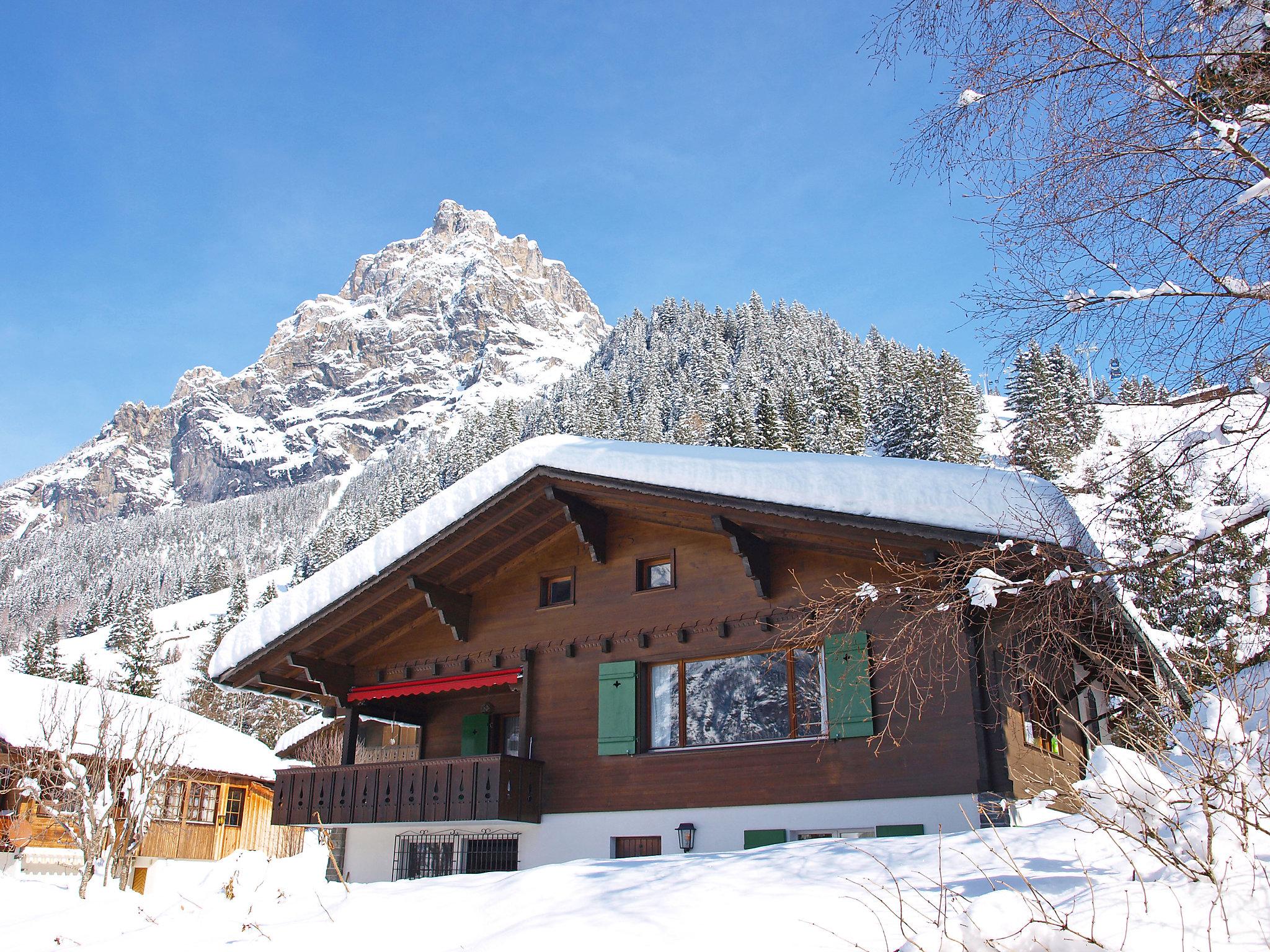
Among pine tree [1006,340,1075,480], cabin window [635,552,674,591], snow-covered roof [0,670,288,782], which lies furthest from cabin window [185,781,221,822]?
pine tree [1006,340,1075,480]

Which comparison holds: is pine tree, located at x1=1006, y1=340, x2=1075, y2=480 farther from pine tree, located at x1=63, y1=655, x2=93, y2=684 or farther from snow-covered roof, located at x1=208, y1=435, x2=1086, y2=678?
pine tree, located at x1=63, y1=655, x2=93, y2=684

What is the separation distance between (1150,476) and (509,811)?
32.4 ft

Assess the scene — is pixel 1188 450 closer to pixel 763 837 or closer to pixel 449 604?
pixel 763 837

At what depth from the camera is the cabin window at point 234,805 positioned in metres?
29.0

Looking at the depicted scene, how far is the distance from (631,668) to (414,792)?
150 inches

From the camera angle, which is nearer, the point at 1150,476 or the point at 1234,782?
the point at 1234,782

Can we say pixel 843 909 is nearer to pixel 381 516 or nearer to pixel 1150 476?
pixel 1150 476

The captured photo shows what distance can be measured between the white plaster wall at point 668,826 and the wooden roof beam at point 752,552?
270cm

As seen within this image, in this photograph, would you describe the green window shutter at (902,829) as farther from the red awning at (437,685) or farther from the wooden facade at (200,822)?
the wooden facade at (200,822)

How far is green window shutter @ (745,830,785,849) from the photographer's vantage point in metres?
11.2

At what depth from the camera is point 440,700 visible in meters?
16.7

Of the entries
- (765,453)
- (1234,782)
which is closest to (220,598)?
(765,453)

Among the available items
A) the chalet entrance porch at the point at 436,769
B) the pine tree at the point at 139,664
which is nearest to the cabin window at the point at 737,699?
the chalet entrance porch at the point at 436,769

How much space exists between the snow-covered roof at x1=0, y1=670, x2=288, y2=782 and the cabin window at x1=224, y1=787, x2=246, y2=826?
3.07 feet
